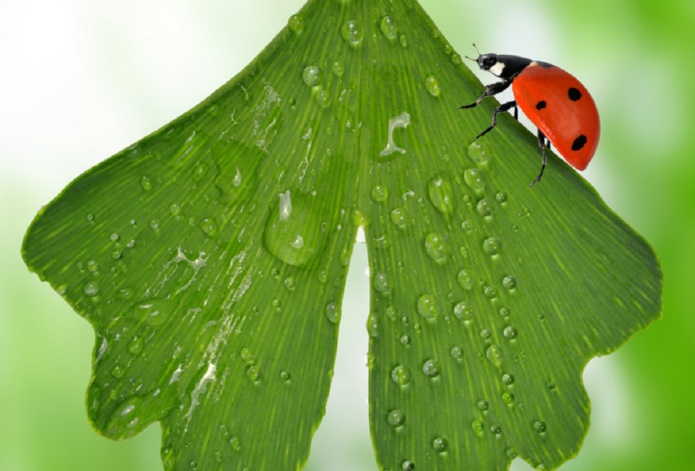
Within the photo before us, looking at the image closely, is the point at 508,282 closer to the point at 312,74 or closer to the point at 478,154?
the point at 478,154

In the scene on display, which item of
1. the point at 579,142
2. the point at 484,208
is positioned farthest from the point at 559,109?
the point at 484,208

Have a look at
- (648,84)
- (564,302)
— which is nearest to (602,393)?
(648,84)

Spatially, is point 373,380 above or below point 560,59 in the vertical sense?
below

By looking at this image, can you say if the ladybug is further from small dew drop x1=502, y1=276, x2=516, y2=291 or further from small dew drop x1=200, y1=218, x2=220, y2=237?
small dew drop x1=200, y1=218, x2=220, y2=237

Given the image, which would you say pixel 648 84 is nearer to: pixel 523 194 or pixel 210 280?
pixel 523 194

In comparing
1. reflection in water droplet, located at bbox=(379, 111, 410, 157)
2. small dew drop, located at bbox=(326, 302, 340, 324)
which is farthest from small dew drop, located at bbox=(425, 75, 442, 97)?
small dew drop, located at bbox=(326, 302, 340, 324)

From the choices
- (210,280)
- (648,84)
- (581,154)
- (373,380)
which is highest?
(648,84)
